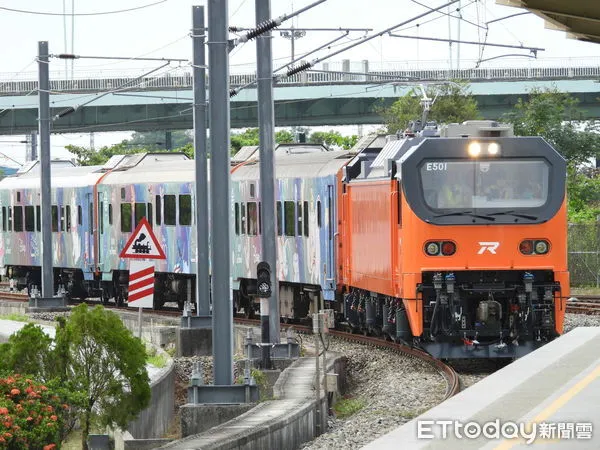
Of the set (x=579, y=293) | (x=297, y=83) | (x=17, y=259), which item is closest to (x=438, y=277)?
(x=579, y=293)

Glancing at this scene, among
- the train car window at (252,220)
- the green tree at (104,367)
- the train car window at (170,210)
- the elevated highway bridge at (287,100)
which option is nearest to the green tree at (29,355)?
the green tree at (104,367)

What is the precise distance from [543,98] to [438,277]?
31427 mm

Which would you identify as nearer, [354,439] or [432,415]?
[432,415]

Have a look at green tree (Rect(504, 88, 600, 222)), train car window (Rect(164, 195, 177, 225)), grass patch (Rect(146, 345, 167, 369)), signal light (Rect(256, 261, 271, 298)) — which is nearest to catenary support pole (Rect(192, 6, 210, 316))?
grass patch (Rect(146, 345, 167, 369))

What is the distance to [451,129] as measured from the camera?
22141mm

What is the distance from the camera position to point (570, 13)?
49.2 ft

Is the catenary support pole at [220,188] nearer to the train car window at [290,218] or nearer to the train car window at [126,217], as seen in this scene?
the train car window at [290,218]

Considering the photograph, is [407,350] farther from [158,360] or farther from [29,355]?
[29,355]

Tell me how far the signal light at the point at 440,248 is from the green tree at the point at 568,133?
28611 millimetres

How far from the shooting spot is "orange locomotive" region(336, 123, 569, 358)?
21.4 meters

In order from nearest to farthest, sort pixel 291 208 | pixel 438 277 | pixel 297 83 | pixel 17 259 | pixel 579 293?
pixel 438 277 → pixel 291 208 → pixel 579 293 → pixel 17 259 → pixel 297 83

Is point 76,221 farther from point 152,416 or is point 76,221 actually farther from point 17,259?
point 152,416

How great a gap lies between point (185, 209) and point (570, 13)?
20.9 metres

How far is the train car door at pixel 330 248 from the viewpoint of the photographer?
91.1ft
